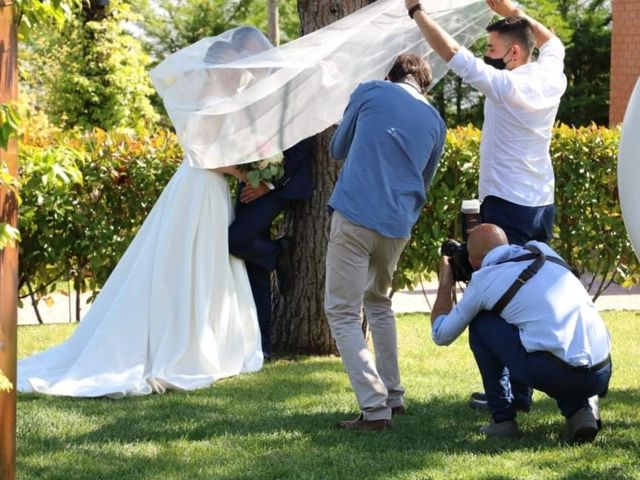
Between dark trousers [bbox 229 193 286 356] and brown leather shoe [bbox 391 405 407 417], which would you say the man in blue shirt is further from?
dark trousers [bbox 229 193 286 356]

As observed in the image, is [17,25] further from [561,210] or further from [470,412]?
[561,210]

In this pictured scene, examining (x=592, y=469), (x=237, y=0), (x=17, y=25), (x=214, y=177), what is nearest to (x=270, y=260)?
(x=214, y=177)

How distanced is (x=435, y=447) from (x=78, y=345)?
261 centimetres

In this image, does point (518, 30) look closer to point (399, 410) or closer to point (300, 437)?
point (399, 410)

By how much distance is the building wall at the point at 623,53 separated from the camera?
15.5 metres

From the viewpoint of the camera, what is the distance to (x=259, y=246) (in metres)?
6.86

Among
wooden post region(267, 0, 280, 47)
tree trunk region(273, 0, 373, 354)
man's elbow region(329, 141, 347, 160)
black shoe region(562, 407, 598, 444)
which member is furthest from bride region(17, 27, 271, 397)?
wooden post region(267, 0, 280, 47)

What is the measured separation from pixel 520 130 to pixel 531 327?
115cm

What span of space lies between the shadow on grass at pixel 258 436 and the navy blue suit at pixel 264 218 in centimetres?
88

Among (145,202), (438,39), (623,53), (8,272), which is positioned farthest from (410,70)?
(623,53)

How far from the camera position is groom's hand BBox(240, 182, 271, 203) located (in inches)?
269

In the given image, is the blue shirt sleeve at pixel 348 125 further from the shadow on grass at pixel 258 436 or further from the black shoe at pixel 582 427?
the black shoe at pixel 582 427

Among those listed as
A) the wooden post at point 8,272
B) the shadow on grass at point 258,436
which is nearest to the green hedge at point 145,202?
the shadow on grass at point 258,436

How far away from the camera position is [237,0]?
23156 mm
